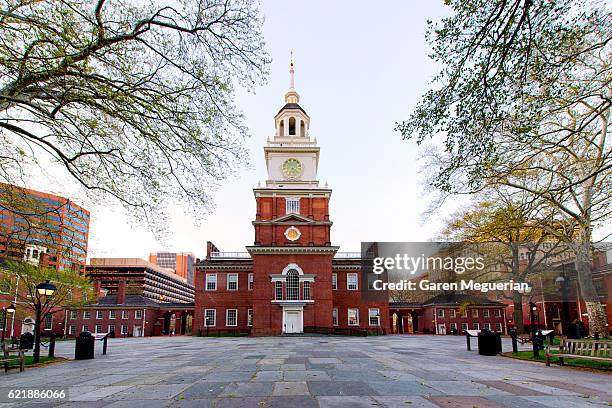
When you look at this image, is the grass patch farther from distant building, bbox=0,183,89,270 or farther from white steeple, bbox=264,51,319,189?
white steeple, bbox=264,51,319,189

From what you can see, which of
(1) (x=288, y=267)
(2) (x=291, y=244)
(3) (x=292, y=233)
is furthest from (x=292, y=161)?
(1) (x=288, y=267)

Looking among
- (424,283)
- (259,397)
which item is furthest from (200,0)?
(424,283)

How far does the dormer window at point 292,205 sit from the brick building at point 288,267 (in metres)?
0.11

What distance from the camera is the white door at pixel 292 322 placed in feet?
128

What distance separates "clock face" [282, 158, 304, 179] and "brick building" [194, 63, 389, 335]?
0.36ft

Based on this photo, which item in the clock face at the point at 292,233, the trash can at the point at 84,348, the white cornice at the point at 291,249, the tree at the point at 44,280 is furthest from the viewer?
the clock face at the point at 292,233

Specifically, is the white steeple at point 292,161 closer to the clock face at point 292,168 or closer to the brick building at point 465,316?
the clock face at point 292,168

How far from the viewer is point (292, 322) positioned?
129 feet

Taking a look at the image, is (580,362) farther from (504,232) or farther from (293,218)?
(293,218)

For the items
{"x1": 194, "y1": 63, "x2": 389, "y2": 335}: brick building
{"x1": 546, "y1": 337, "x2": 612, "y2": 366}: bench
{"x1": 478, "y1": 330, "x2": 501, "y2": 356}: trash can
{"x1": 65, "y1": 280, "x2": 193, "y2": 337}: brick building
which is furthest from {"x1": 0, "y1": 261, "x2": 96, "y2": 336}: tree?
{"x1": 546, "y1": 337, "x2": 612, "y2": 366}: bench

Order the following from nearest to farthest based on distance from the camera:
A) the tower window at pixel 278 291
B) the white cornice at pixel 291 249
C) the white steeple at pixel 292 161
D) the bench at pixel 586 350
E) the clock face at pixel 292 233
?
the bench at pixel 586 350
the tower window at pixel 278 291
the white cornice at pixel 291 249
the clock face at pixel 292 233
the white steeple at pixel 292 161

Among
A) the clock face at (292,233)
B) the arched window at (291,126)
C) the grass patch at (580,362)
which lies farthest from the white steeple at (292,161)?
the grass patch at (580,362)

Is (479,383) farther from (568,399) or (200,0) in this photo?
(200,0)

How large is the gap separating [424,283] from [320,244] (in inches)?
1104
